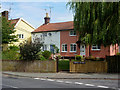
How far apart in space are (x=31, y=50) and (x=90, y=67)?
600 cm

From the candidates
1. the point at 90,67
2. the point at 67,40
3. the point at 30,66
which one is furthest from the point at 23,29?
the point at 90,67

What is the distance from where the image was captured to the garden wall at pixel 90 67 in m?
18.7

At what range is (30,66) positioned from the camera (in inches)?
778

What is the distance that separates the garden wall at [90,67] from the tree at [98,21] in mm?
2232

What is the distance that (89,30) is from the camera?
17.9 metres

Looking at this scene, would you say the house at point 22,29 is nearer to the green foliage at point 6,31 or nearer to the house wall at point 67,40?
the green foliage at point 6,31

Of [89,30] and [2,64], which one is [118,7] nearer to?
[89,30]

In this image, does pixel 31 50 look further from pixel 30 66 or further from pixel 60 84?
pixel 60 84

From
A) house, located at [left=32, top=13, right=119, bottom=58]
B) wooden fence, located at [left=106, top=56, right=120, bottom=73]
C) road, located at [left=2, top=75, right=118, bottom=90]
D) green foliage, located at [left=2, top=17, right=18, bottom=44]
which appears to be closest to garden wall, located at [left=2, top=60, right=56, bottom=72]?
wooden fence, located at [left=106, top=56, right=120, bottom=73]

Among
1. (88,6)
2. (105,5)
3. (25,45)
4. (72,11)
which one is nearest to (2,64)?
(25,45)

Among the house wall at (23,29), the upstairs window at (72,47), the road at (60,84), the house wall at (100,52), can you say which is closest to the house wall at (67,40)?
the upstairs window at (72,47)

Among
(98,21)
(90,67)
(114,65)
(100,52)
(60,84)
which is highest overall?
(98,21)

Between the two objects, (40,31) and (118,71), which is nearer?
(118,71)

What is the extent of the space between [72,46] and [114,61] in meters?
18.9
